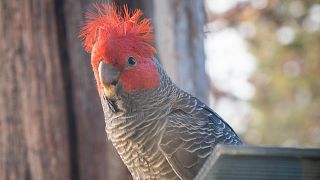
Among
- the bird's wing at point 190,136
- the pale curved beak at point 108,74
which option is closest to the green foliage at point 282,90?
the bird's wing at point 190,136

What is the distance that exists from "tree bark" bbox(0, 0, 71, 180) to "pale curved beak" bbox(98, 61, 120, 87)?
5.42 ft

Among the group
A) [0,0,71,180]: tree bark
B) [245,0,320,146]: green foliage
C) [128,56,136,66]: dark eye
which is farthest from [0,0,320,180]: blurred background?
[245,0,320,146]: green foliage

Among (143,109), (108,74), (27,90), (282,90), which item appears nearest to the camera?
(108,74)

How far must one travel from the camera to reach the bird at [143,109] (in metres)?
4.75

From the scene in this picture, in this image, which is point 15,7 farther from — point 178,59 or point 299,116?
point 299,116

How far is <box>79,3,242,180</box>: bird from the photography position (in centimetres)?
475

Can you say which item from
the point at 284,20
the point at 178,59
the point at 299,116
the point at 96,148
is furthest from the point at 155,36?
the point at 299,116

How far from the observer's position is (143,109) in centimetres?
504

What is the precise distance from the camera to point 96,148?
641 cm

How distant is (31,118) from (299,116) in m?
8.51

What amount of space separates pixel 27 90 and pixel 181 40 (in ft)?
5.39

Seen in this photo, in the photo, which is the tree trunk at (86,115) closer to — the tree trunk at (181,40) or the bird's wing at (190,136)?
the tree trunk at (181,40)

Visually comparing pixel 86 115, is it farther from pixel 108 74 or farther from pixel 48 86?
pixel 108 74

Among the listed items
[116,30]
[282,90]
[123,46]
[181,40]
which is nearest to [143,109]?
[123,46]
